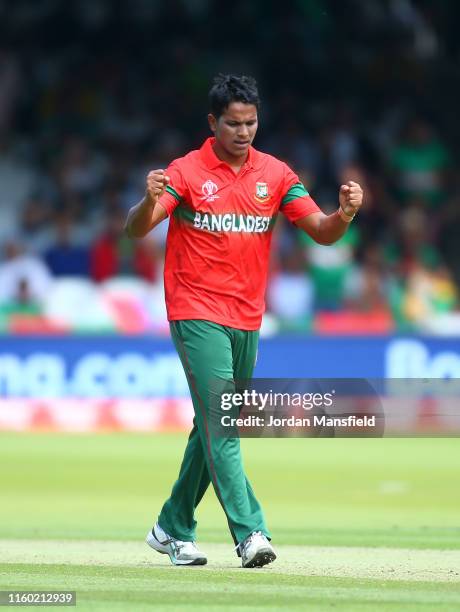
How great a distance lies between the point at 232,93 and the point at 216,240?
25.6 inches

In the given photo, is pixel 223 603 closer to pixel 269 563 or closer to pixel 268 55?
pixel 269 563

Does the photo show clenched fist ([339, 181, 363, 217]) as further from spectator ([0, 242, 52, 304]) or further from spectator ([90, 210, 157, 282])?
spectator ([90, 210, 157, 282])

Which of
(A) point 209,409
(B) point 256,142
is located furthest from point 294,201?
(B) point 256,142

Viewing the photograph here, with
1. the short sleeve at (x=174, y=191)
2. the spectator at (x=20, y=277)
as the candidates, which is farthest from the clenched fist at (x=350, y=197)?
the spectator at (x=20, y=277)

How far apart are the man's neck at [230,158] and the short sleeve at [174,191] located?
21 cm

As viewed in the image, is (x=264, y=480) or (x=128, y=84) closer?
(x=264, y=480)

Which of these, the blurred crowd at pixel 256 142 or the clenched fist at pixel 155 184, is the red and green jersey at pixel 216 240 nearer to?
the clenched fist at pixel 155 184

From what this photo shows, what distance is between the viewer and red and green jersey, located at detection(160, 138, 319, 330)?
7035mm

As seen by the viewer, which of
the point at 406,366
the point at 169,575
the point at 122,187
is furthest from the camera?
the point at 122,187

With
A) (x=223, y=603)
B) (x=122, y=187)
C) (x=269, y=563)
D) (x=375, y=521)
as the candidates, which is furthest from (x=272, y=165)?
(x=122, y=187)

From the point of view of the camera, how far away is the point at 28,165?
20250 mm

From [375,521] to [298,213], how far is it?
303cm

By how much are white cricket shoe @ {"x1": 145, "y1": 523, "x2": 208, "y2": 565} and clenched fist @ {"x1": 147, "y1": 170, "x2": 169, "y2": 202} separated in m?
1.61

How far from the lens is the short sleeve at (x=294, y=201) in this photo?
7230 mm
